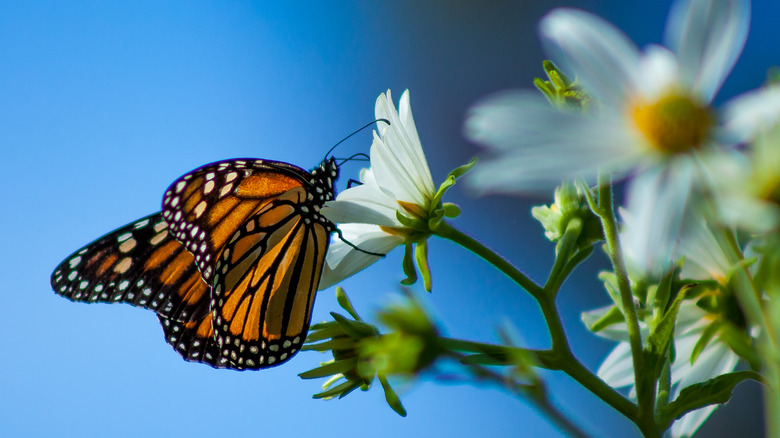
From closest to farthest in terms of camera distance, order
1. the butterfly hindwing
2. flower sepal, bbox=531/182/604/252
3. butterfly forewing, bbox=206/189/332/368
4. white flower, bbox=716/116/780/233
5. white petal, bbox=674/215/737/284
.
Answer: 1. white flower, bbox=716/116/780/233
2. white petal, bbox=674/215/737/284
3. flower sepal, bbox=531/182/604/252
4. butterfly forewing, bbox=206/189/332/368
5. the butterfly hindwing

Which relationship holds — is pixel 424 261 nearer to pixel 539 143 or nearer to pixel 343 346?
pixel 343 346

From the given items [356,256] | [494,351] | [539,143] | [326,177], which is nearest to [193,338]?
[326,177]

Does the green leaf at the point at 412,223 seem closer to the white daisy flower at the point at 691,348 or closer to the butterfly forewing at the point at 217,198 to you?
the white daisy flower at the point at 691,348

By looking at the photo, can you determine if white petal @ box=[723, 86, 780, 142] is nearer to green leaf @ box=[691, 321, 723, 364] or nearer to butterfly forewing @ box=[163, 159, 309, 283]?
green leaf @ box=[691, 321, 723, 364]

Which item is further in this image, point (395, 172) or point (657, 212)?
point (395, 172)

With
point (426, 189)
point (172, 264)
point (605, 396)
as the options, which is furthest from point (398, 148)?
point (172, 264)

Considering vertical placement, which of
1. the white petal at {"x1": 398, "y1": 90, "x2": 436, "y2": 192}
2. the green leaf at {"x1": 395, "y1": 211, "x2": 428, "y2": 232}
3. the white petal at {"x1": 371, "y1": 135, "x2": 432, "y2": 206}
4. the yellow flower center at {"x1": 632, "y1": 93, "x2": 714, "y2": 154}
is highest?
the white petal at {"x1": 398, "y1": 90, "x2": 436, "y2": 192}

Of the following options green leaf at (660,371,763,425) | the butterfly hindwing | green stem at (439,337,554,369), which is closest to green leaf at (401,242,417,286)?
green stem at (439,337,554,369)
